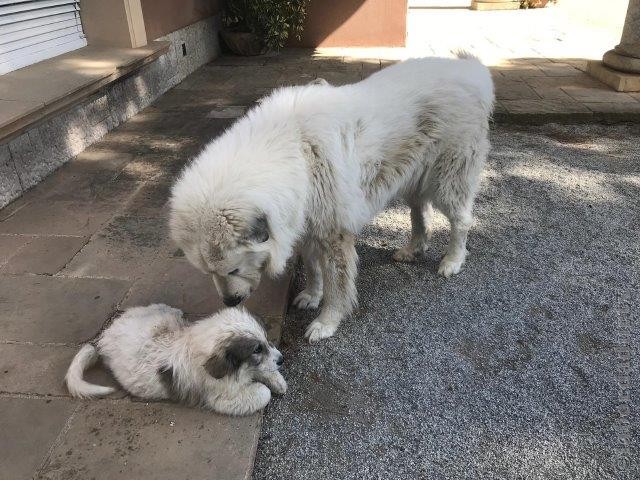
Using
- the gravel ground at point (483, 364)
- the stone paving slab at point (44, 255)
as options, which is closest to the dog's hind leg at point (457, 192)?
the gravel ground at point (483, 364)

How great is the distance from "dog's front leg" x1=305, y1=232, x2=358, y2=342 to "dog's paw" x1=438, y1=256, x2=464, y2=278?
0.86 metres

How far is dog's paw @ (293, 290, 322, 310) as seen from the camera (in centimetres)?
334

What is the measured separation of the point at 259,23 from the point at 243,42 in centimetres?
47

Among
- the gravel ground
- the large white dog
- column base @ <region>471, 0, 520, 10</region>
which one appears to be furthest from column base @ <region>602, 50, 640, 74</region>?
column base @ <region>471, 0, 520, 10</region>

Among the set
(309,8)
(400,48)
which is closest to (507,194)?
(400,48)

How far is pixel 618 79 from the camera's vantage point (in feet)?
23.3

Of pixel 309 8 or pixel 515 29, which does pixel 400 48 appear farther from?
pixel 515 29

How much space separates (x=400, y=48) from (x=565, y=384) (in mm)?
8858

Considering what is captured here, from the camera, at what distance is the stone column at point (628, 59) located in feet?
23.0

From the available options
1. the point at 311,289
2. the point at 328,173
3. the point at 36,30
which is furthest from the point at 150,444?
the point at 36,30

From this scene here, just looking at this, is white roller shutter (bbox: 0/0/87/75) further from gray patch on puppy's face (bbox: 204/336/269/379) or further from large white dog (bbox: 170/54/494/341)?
gray patch on puppy's face (bbox: 204/336/269/379)

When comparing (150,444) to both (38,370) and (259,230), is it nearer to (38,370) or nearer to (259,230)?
(38,370)

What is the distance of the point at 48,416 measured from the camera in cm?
238

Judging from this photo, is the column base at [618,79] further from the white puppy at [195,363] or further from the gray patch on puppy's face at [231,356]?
the gray patch on puppy's face at [231,356]
